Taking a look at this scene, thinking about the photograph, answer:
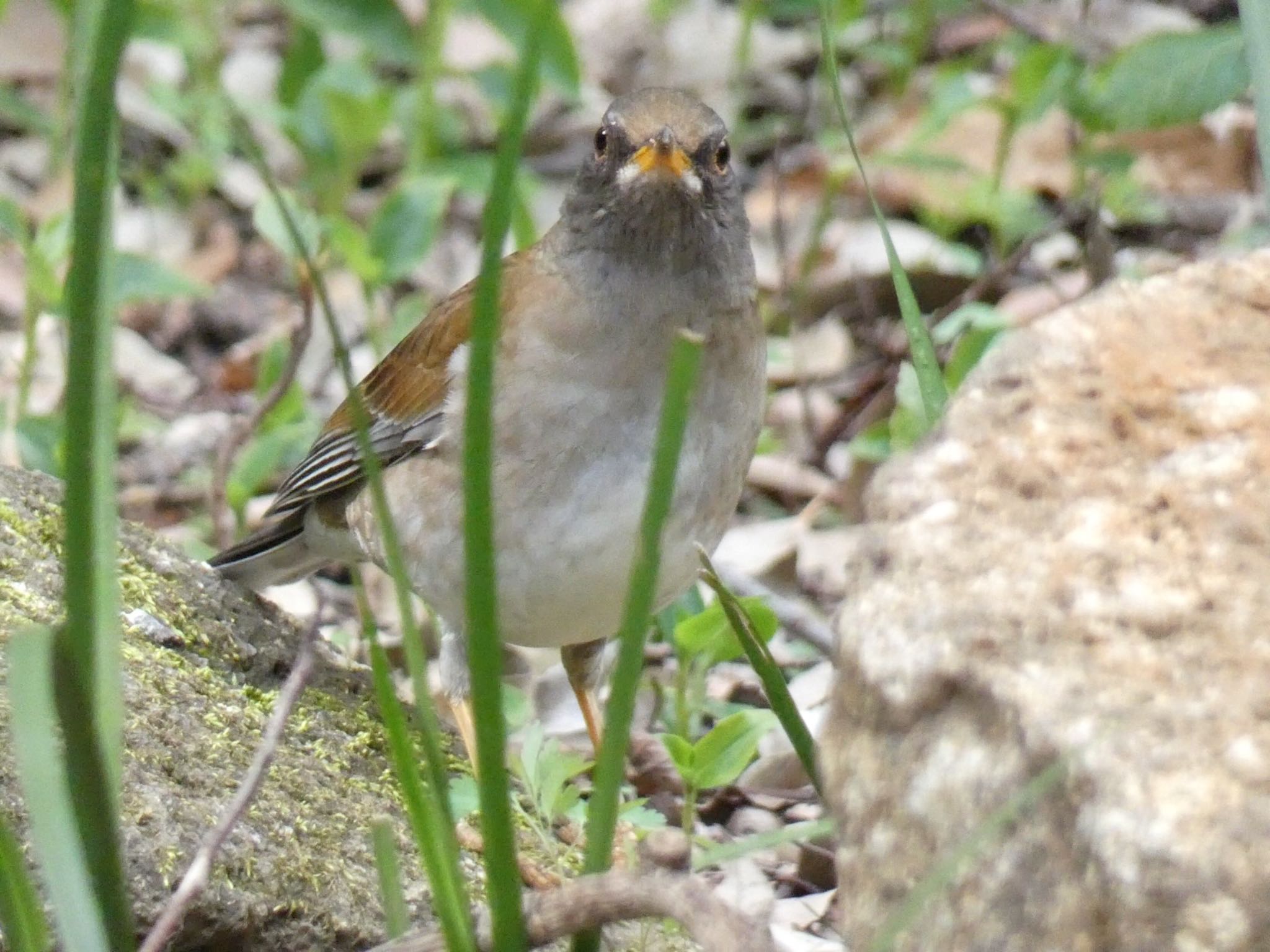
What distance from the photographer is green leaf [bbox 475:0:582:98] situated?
6.49 meters

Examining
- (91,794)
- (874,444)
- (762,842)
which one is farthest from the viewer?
(874,444)

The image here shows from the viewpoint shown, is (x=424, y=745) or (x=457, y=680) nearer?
(x=424, y=745)

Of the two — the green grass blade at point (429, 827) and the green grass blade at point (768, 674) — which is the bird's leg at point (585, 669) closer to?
Answer: the green grass blade at point (768, 674)

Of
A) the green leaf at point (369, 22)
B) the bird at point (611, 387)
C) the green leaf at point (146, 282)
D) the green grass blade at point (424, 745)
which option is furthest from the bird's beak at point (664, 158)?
the green leaf at point (369, 22)

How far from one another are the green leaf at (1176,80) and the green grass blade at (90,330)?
3.22 meters

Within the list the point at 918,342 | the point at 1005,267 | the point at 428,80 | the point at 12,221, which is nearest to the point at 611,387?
the point at 918,342

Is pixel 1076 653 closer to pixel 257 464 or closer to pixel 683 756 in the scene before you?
pixel 683 756

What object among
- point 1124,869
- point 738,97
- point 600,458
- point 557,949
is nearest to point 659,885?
point 1124,869

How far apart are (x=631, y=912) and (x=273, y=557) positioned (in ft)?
9.34

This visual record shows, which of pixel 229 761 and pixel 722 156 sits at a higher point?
pixel 722 156

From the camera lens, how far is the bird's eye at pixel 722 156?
4.14 m

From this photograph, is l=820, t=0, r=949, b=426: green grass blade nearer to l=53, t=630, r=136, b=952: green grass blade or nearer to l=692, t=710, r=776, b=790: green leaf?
l=692, t=710, r=776, b=790: green leaf

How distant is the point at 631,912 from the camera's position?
2.18 metres

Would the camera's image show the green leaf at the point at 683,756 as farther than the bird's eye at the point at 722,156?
No
